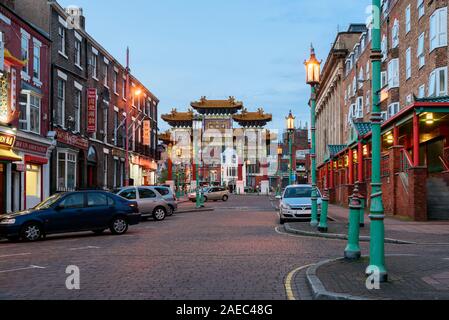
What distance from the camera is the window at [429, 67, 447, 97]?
1251 inches

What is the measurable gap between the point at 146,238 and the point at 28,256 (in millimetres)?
4773

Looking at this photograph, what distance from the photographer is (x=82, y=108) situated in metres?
35.9

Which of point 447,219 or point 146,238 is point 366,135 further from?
point 146,238

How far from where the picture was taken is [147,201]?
88.8 feet

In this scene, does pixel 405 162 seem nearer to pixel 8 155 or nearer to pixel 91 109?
pixel 8 155

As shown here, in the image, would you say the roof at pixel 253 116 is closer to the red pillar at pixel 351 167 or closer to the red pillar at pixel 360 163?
the red pillar at pixel 351 167

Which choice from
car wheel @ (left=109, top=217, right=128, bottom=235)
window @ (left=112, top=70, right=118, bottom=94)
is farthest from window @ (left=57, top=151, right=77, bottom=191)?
car wheel @ (left=109, top=217, right=128, bottom=235)

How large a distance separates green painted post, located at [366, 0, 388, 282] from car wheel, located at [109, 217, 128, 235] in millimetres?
11850

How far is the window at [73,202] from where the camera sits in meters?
17.6

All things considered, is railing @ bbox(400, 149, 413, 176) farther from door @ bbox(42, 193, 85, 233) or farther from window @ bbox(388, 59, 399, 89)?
window @ bbox(388, 59, 399, 89)

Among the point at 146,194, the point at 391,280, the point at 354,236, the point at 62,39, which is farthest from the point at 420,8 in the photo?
the point at 391,280

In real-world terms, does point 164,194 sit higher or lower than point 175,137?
lower

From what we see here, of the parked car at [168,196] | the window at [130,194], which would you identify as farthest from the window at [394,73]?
the window at [130,194]
